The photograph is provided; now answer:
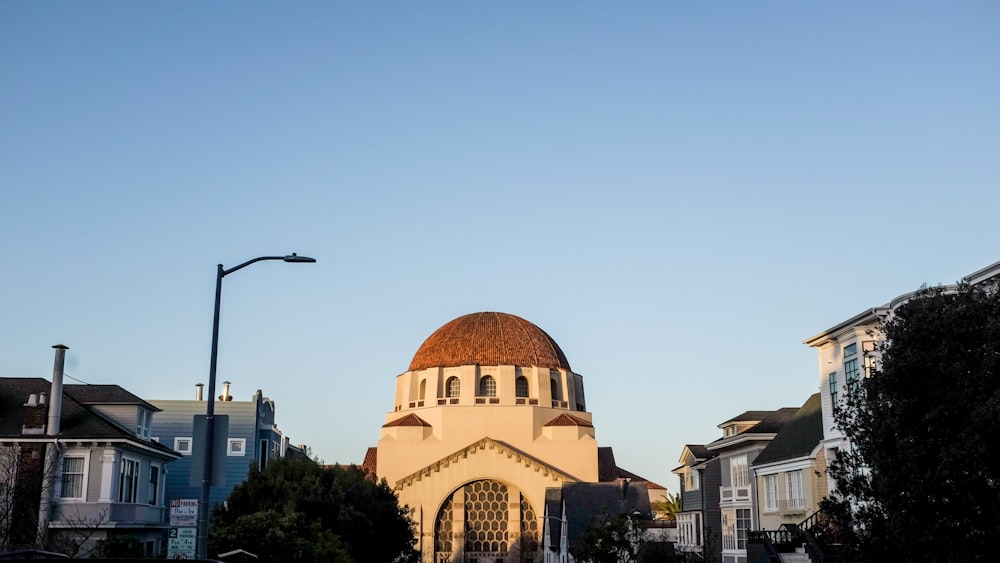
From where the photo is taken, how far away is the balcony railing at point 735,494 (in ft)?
154

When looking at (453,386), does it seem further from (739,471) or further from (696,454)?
(739,471)

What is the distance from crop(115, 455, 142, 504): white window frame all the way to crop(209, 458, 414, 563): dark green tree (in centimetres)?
313

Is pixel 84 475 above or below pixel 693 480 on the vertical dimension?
below

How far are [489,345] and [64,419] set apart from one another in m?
59.5

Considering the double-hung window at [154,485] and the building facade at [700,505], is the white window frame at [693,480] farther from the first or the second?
the double-hung window at [154,485]

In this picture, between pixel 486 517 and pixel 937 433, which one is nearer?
pixel 937 433

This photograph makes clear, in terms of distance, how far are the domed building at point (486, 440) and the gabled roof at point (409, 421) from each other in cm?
14

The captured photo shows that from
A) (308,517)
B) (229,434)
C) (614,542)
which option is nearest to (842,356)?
(308,517)

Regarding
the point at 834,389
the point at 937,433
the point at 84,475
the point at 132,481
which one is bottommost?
the point at 132,481

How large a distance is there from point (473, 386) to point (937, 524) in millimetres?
72890

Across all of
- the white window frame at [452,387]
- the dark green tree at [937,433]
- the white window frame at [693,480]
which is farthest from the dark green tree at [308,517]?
the white window frame at [452,387]

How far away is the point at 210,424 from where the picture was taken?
58.6 ft

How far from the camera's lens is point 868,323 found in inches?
1241

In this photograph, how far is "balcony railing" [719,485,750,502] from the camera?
47031 millimetres
